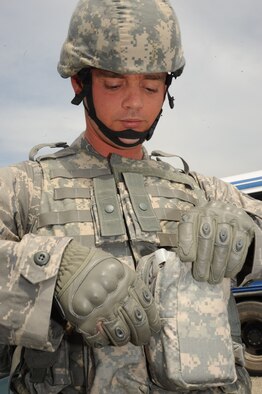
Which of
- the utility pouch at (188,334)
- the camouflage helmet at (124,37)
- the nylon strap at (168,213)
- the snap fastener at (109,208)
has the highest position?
the camouflage helmet at (124,37)

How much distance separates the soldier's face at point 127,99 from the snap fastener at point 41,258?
80 cm

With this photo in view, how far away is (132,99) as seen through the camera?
200 cm

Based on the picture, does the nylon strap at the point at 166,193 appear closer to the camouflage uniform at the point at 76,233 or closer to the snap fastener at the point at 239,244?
the camouflage uniform at the point at 76,233

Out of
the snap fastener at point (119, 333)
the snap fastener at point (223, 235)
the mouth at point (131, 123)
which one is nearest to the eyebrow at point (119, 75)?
the mouth at point (131, 123)

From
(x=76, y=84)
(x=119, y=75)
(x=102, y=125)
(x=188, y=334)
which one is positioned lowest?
(x=188, y=334)

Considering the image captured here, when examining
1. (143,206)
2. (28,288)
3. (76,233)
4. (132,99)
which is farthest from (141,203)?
(28,288)

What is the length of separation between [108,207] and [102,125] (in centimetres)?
41

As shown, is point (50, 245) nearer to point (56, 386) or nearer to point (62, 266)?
point (62, 266)

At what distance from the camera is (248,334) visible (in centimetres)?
650

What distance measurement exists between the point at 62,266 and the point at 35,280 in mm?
97

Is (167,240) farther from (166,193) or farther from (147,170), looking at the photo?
(147,170)

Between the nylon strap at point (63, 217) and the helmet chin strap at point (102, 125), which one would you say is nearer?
the nylon strap at point (63, 217)

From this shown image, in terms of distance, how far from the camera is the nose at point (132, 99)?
78.6 inches

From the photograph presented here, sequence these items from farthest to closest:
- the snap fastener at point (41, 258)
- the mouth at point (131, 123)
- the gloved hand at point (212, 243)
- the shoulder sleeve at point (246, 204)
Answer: the mouth at point (131, 123) → the shoulder sleeve at point (246, 204) → the gloved hand at point (212, 243) → the snap fastener at point (41, 258)
